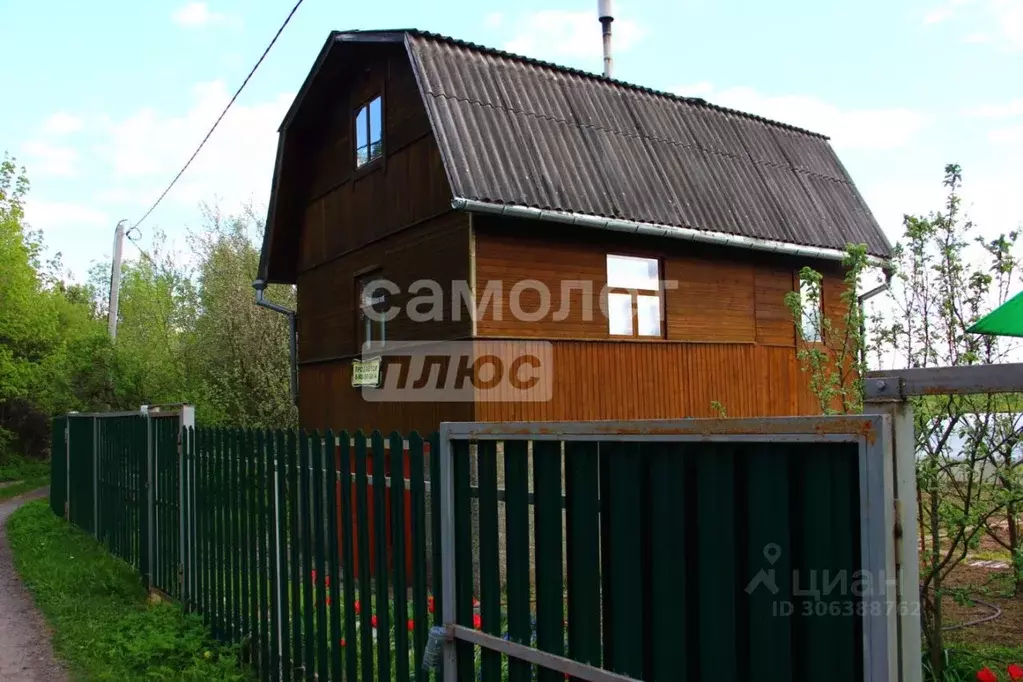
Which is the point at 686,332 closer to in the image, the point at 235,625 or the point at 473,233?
the point at 473,233

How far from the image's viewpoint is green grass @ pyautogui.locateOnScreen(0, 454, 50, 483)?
27.3 meters

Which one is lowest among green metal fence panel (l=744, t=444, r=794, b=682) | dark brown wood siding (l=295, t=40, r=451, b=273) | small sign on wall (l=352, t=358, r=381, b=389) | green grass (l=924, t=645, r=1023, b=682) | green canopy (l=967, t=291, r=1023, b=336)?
green grass (l=924, t=645, r=1023, b=682)

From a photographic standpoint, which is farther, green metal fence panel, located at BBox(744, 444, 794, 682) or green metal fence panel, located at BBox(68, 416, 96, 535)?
green metal fence panel, located at BBox(68, 416, 96, 535)

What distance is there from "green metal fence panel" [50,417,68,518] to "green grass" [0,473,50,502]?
7.70 meters

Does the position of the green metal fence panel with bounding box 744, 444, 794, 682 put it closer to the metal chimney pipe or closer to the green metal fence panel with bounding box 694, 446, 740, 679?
the green metal fence panel with bounding box 694, 446, 740, 679

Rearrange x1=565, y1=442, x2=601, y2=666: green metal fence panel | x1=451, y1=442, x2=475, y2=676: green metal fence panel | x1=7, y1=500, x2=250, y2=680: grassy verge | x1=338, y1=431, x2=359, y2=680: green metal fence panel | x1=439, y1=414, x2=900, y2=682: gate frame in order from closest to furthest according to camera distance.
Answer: x1=439, y1=414, x2=900, y2=682: gate frame → x1=565, y1=442, x2=601, y2=666: green metal fence panel → x1=451, y1=442, x2=475, y2=676: green metal fence panel → x1=338, y1=431, x2=359, y2=680: green metal fence panel → x1=7, y1=500, x2=250, y2=680: grassy verge

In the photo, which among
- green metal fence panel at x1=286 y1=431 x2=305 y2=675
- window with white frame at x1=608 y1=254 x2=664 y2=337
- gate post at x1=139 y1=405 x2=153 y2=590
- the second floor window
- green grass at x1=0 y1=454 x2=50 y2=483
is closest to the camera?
green metal fence panel at x1=286 y1=431 x2=305 y2=675

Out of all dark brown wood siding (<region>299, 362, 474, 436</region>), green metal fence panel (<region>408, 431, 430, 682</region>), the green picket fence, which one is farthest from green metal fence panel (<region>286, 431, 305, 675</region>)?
dark brown wood siding (<region>299, 362, 474, 436</region>)

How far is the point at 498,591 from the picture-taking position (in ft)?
10.5

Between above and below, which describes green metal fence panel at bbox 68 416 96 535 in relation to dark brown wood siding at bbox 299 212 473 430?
below

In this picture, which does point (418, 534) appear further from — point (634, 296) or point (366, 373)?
point (366, 373)

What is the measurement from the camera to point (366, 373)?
12031 mm

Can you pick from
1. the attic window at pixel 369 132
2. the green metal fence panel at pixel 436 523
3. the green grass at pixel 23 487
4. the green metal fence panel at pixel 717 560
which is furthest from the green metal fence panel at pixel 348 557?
the green grass at pixel 23 487

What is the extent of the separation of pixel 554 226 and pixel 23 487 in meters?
20.1
